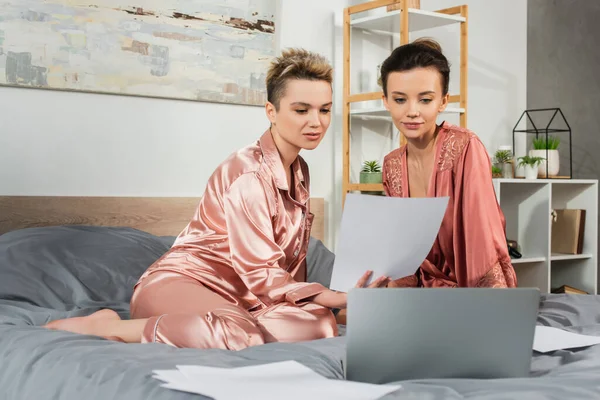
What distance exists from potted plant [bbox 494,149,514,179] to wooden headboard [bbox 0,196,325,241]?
1630 millimetres

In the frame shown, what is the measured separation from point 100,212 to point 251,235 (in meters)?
1.07

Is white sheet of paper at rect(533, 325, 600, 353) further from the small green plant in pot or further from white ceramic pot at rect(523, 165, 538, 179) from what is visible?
white ceramic pot at rect(523, 165, 538, 179)

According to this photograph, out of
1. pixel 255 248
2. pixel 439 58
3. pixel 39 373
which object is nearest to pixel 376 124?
pixel 439 58

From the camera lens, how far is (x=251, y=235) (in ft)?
5.80

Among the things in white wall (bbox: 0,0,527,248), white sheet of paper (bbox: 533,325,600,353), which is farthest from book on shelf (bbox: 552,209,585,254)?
white sheet of paper (bbox: 533,325,600,353)

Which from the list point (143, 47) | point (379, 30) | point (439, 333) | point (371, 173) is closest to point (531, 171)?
point (371, 173)

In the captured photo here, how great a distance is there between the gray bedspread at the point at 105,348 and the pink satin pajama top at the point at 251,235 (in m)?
0.27

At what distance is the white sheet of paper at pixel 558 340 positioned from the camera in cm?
140

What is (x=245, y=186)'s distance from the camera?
181cm

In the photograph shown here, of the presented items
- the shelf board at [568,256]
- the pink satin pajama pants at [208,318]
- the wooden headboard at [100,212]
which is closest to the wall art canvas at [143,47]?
the wooden headboard at [100,212]

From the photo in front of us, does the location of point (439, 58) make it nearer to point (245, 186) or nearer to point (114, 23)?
point (245, 186)

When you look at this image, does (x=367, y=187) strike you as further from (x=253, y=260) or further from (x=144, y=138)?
(x=253, y=260)

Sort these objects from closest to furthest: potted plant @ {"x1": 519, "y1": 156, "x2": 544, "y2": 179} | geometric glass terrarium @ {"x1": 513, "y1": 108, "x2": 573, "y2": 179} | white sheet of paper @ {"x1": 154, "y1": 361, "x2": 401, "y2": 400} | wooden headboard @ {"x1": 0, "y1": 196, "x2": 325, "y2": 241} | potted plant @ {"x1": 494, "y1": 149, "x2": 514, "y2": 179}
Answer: white sheet of paper @ {"x1": 154, "y1": 361, "x2": 401, "y2": 400}, wooden headboard @ {"x1": 0, "y1": 196, "x2": 325, "y2": 241}, potted plant @ {"x1": 519, "y1": 156, "x2": 544, "y2": 179}, potted plant @ {"x1": 494, "y1": 149, "x2": 514, "y2": 179}, geometric glass terrarium @ {"x1": 513, "y1": 108, "x2": 573, "y2": 179}

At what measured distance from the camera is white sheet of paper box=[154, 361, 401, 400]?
1019mm
